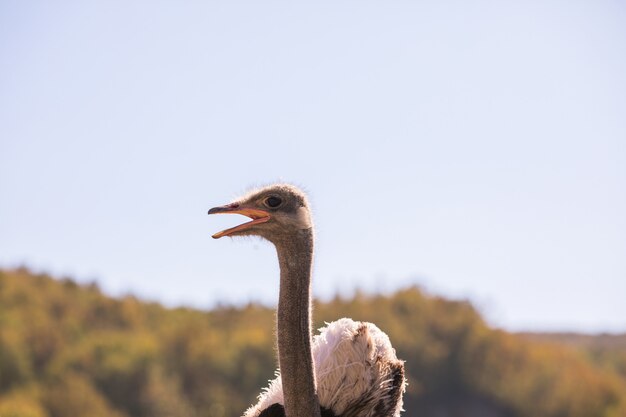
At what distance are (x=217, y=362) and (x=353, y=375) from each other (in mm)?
47470

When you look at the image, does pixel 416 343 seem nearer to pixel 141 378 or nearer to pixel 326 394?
pixel 141 378

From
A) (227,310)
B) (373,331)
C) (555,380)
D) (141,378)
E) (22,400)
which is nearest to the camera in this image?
(373,331)

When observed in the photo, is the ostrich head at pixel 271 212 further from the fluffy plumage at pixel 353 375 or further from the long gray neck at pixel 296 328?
the fluffy plumage at pixel 353 375

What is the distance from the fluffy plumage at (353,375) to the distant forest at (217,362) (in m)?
39.6

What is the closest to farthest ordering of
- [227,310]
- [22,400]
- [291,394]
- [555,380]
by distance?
[291,394] → [22,400] → [555,380] → [227,310]

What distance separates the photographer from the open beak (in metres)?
5.60

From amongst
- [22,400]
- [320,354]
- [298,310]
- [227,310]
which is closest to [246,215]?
[298,310]

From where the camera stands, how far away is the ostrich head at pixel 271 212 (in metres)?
5.62

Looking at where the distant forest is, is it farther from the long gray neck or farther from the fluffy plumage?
the long gray neck

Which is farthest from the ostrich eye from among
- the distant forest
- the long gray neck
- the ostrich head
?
the distant forest

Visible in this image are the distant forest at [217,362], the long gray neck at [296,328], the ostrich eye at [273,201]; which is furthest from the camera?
the distant forest at [217,362]

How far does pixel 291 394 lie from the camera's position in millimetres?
5465

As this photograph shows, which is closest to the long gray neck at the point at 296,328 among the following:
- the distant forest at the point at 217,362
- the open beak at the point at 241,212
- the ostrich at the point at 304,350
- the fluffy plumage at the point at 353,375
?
the ostrich at the point at 304,350

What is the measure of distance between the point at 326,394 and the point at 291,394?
25.9 inches
